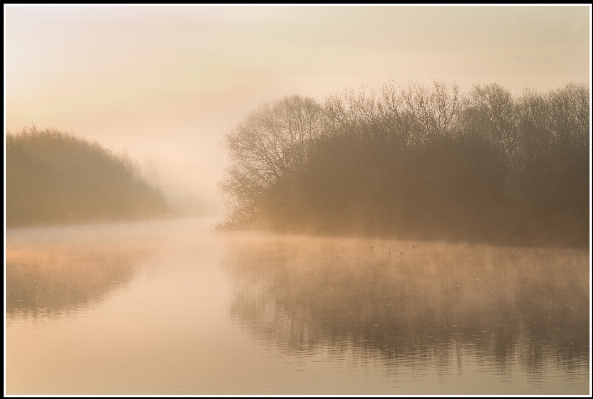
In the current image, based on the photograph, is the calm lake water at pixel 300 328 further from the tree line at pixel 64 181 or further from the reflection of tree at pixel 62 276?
the tree line at pixel 64 181

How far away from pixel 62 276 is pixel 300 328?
8.55 metres

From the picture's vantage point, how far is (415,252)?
24.2 m

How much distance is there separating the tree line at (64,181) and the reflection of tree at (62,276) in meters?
21.9

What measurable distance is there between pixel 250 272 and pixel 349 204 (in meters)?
13.9

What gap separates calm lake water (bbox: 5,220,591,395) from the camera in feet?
26.6

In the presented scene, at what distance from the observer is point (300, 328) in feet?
35.0

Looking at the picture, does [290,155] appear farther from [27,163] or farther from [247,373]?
[247,373]

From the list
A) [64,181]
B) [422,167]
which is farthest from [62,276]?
[64,181]

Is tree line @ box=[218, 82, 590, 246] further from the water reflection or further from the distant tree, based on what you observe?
the water reflection

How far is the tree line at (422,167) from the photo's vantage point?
25.3m

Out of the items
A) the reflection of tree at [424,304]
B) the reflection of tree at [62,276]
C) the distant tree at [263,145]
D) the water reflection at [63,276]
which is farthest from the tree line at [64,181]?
the reflection of tree at [424,304]

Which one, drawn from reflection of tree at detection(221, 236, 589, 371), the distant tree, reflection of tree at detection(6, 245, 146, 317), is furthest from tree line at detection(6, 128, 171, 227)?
reflection of tree at detection(221, 236, 589, 371)

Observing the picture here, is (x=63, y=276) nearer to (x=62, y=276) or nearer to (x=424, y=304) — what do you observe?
(x=62, y=276)

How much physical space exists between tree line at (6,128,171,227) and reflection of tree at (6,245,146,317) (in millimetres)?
21868
